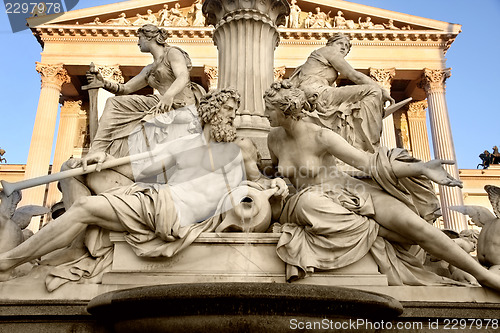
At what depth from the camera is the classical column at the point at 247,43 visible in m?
6.04

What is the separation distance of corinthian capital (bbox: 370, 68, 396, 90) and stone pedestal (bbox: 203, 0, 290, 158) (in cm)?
2412

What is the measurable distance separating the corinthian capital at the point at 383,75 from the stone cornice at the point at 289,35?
209 centimetres

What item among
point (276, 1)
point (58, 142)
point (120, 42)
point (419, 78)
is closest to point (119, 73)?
point (120, 42)

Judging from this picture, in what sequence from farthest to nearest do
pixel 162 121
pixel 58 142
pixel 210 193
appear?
pixel 58 142, pixel 162 121, pixel 210 193

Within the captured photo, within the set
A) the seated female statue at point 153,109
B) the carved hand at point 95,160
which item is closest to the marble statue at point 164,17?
the seated female statue at point 153,109

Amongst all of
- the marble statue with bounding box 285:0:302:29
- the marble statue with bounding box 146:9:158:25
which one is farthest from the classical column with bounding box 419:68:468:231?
the marble statue with bounding box 146:9:158:25

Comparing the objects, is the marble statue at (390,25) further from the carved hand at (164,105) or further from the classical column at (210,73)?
the carved hand at (164,105)

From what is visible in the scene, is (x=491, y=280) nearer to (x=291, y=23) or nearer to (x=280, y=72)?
(x=280, y=72)

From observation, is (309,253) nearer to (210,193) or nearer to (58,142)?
(210,193)

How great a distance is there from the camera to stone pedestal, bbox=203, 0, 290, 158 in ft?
19.8

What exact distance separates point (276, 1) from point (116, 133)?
284 centimetres

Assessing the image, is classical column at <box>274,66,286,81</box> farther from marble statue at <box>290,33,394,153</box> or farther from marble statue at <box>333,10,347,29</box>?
marble statue at <box>290,33,394,153</box>

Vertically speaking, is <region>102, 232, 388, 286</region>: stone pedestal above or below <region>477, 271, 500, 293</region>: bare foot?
above

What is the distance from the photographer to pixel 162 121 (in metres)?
5.10
